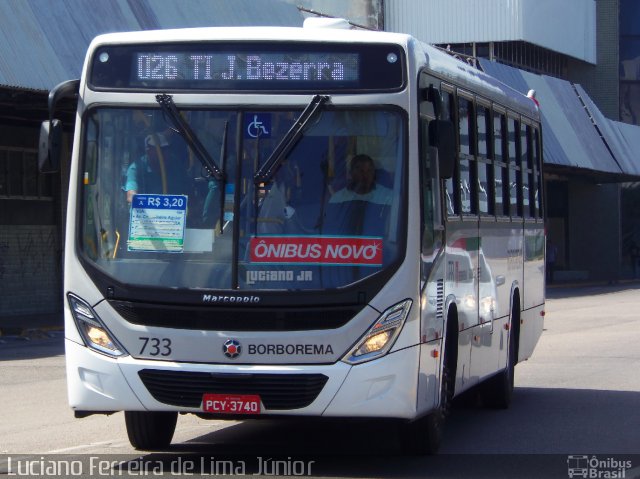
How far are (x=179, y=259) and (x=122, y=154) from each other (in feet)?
2.78

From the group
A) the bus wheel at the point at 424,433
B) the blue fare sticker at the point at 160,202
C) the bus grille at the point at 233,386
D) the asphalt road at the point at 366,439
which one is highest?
the blue fare sticker at the point at 160,202

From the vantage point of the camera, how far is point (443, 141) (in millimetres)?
8695

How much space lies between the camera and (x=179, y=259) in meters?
8.31

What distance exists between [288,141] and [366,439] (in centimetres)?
295

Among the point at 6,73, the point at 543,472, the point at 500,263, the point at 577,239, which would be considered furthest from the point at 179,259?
the point at 577,239

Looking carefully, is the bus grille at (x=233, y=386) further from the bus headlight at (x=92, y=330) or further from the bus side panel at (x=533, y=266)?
the bus side panel at (x=533, y=266)

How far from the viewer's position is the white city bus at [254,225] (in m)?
8.09

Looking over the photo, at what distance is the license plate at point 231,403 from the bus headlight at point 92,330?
25.5 inches

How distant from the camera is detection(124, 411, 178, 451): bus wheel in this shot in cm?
915

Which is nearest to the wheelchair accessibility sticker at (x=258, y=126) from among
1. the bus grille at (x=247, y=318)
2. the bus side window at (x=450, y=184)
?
the bus grille at (x=247, y=318)

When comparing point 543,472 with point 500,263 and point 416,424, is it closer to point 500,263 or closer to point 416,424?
point 416,424

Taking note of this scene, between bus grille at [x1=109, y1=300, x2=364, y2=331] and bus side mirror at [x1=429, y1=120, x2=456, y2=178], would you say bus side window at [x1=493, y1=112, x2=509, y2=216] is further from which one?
bus grille at [x1=109, y1=300, x2=364, y2=331]

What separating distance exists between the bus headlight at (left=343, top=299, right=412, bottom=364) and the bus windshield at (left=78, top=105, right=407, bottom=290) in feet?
0.99

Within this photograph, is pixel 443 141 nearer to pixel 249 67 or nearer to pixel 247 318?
pixel 249 67
